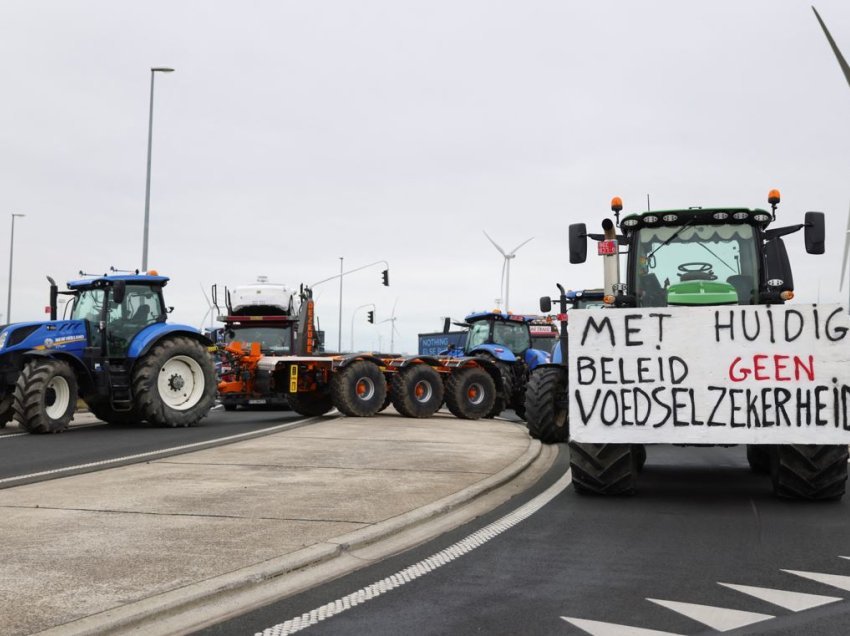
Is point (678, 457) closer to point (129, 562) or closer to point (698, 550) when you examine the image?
point (698, 550)

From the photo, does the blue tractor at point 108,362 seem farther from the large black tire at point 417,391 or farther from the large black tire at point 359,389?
the large black tire at point 417,391

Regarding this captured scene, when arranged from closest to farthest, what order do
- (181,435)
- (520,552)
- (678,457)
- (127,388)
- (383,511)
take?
(520,552) < (383,511) < (678,457) < (181,435) < (127,388)

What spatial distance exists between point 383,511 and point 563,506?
5.96ft

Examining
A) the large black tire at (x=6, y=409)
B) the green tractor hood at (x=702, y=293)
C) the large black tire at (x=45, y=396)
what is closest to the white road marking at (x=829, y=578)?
the green tractor hood at (x=702, y=293)

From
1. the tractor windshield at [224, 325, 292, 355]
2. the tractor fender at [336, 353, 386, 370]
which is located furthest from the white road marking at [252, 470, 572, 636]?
the tractor windshield at [224, 325, 292, 355]

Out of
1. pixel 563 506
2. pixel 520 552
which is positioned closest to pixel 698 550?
pixel 520 552

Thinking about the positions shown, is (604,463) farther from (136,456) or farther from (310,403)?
(310,403)

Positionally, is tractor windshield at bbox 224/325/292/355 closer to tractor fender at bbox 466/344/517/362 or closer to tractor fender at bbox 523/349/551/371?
tractor fender at bbox 466/344/517/362

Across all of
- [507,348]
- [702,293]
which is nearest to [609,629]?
[702,293]

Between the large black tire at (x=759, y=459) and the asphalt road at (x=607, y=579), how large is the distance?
259cm

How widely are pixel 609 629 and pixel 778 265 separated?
6515 mm

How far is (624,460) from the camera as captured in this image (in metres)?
9.44

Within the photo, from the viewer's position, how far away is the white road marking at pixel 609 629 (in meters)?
4.91

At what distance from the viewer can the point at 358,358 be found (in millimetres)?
20656
